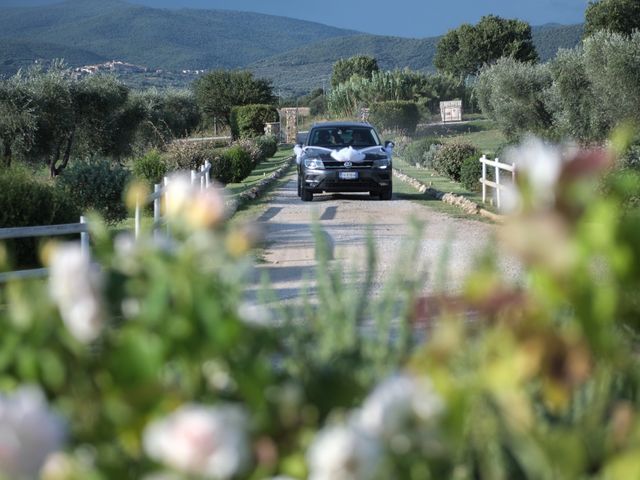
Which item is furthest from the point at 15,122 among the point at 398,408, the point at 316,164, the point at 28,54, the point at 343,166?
the point at 28,54

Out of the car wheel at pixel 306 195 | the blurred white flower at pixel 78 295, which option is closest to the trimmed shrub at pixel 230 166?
the car wheel at pixel 306 195

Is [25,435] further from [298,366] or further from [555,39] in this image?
[555,39]

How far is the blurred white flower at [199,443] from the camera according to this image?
1.19 meters

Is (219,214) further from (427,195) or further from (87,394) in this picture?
(427,195)

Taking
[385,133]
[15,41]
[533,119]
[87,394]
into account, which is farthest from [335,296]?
[15,41]

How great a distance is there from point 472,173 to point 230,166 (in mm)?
7077

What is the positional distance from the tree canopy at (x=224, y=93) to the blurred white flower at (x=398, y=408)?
71.6 metres

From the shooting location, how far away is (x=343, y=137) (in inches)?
818

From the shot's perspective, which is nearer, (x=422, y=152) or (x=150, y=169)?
(x=150, y=169)

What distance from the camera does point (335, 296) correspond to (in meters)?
2.37

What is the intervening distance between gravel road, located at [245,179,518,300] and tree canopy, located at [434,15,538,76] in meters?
77.5

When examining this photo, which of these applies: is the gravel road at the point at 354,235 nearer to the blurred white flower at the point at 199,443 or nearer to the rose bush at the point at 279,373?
the rose bush at the point at 279,373

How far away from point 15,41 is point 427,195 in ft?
556

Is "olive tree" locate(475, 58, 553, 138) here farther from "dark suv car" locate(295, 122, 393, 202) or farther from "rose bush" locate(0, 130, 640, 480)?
"rose bush" locate(0, 130, 640, 480)
